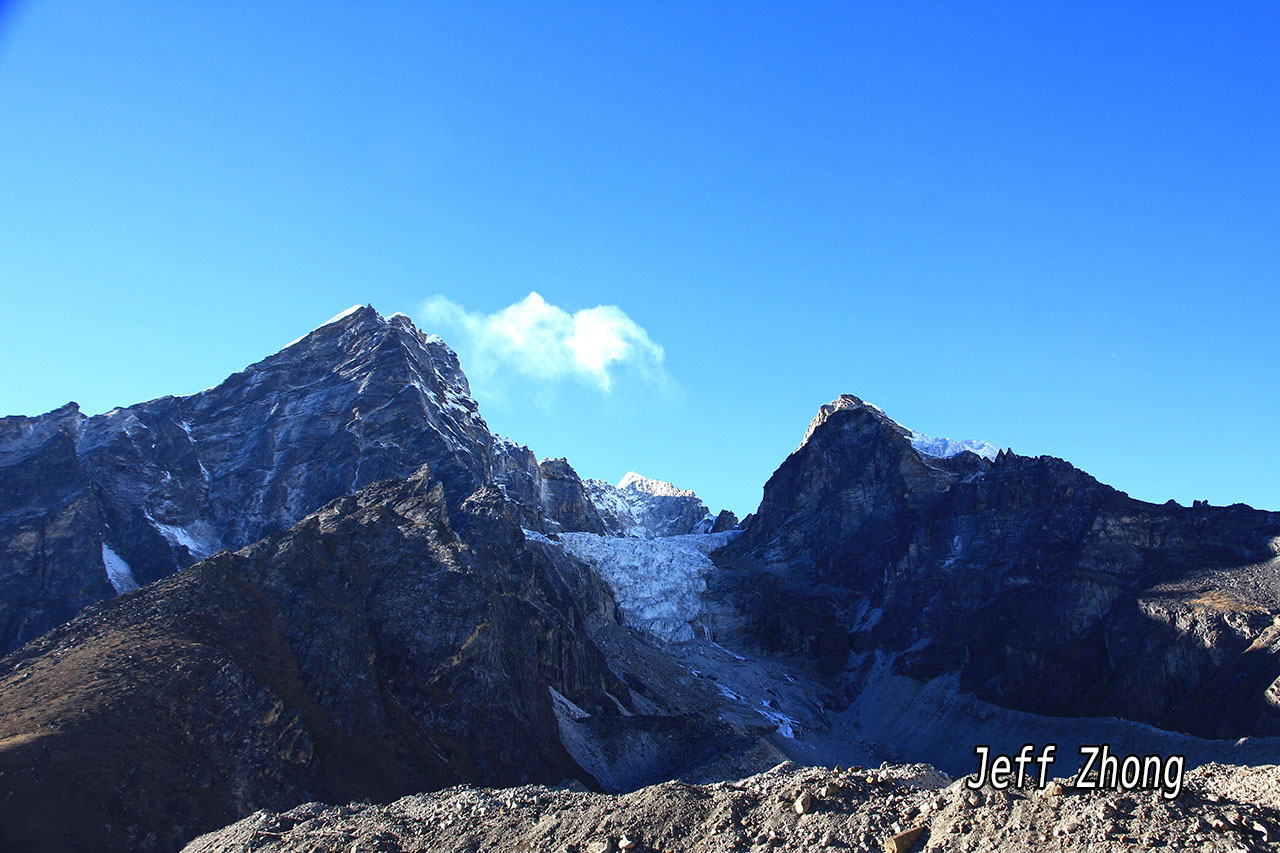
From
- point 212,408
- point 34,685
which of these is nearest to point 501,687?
point 34,685

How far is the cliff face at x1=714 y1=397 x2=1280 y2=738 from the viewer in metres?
97.2

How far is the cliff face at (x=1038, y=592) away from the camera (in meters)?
97.2

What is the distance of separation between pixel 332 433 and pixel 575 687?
299 ft

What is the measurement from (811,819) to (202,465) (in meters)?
163

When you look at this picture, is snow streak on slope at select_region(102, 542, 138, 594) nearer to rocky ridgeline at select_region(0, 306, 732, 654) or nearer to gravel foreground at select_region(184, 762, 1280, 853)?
rocky ridgeline at select_region(0, 306, 732, 654)

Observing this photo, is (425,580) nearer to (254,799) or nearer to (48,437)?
(254,799)

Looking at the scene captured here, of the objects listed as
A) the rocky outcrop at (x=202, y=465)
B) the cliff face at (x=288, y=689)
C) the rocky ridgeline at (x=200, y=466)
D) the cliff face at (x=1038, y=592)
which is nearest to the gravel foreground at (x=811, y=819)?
the cliff face at (x=288, y=689)

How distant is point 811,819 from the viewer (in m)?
30.2

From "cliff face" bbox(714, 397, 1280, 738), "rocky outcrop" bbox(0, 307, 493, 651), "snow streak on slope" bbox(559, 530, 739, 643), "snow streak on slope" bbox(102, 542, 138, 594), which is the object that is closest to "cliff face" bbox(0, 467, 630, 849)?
"snow streak on slope" bbox(102, 542, 138, 594)

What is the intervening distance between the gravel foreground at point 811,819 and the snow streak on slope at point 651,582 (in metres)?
119

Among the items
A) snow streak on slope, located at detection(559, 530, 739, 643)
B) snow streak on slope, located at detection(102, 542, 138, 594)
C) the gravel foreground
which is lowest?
the gravel foreground

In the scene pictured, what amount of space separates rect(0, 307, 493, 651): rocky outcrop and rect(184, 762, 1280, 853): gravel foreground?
9436 cm

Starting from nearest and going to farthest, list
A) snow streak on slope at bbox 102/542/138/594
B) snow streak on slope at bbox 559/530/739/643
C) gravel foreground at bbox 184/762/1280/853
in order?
gravel foreground at bbox 184/762/1280/853 < snow streak on slope at bbox 102/542/138/594 < snow streak on slope at bbox 559/530/739/643

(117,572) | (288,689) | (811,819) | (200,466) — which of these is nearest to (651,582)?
(200,466)
